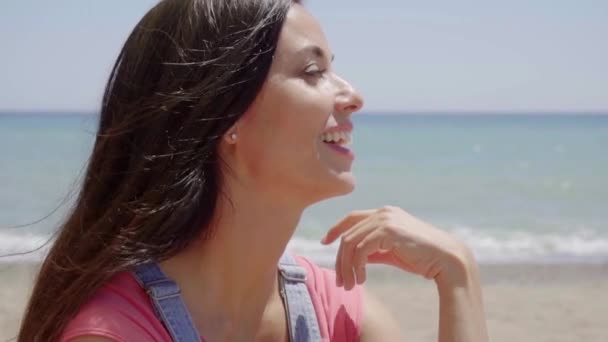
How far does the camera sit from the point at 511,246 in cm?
1247

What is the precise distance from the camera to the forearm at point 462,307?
7.82 ft

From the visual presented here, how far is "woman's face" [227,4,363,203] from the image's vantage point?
2262mm

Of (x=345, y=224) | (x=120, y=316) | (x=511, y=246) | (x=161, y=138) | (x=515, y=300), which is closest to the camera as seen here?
(x=120, y=316)

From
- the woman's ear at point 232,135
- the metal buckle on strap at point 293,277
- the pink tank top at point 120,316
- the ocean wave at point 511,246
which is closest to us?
the pink tank top at point 120,316

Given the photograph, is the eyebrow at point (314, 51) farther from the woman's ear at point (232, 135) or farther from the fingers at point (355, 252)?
the fingers at point (355, 252)

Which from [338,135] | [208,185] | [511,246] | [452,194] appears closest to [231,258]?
[208,185]

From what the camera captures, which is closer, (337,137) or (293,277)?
(337,137)

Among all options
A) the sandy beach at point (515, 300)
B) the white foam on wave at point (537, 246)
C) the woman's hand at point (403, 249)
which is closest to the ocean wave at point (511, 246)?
the white foam on wave at point (537, 246)

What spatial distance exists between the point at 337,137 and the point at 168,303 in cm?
57

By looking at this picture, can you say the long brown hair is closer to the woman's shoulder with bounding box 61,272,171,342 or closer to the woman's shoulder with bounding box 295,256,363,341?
the woman's shoulder with bounding box 61,272,171,342

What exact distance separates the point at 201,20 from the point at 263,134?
0.31 meters

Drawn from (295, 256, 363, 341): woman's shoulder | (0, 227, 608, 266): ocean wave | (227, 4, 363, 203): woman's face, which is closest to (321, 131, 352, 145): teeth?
(227, 4, 363, 203): woman's face

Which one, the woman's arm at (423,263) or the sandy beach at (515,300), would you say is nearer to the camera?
the woman's arm at (423,263)

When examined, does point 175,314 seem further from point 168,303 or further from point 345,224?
point 345,224
